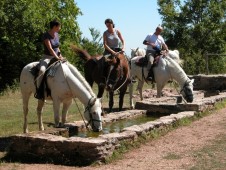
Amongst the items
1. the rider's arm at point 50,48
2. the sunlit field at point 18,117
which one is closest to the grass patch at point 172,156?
the rider's arm at point 50,48

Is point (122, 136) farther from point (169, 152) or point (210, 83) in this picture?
point (210, 83)

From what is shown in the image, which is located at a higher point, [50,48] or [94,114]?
[50,48]

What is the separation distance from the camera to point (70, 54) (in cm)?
2622

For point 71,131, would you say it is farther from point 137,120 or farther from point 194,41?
point 194,41

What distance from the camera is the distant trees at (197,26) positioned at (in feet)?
128

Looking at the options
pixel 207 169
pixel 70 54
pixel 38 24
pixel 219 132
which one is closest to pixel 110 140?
pixel 207 169

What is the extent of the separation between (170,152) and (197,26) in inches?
1272

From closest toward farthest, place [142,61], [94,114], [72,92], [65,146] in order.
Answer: [65,146], [94,114], [72,92], [142,61]

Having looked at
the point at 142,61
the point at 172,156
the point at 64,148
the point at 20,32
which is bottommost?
the point at 172,156

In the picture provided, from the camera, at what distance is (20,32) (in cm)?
2147

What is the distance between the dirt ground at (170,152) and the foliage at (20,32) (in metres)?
12.9

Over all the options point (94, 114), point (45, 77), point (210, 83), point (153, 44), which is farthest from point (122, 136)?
point (210, 83)

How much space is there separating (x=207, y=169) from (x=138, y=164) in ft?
3.59

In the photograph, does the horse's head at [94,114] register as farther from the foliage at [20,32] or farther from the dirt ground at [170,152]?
the foliage at [20,32]
